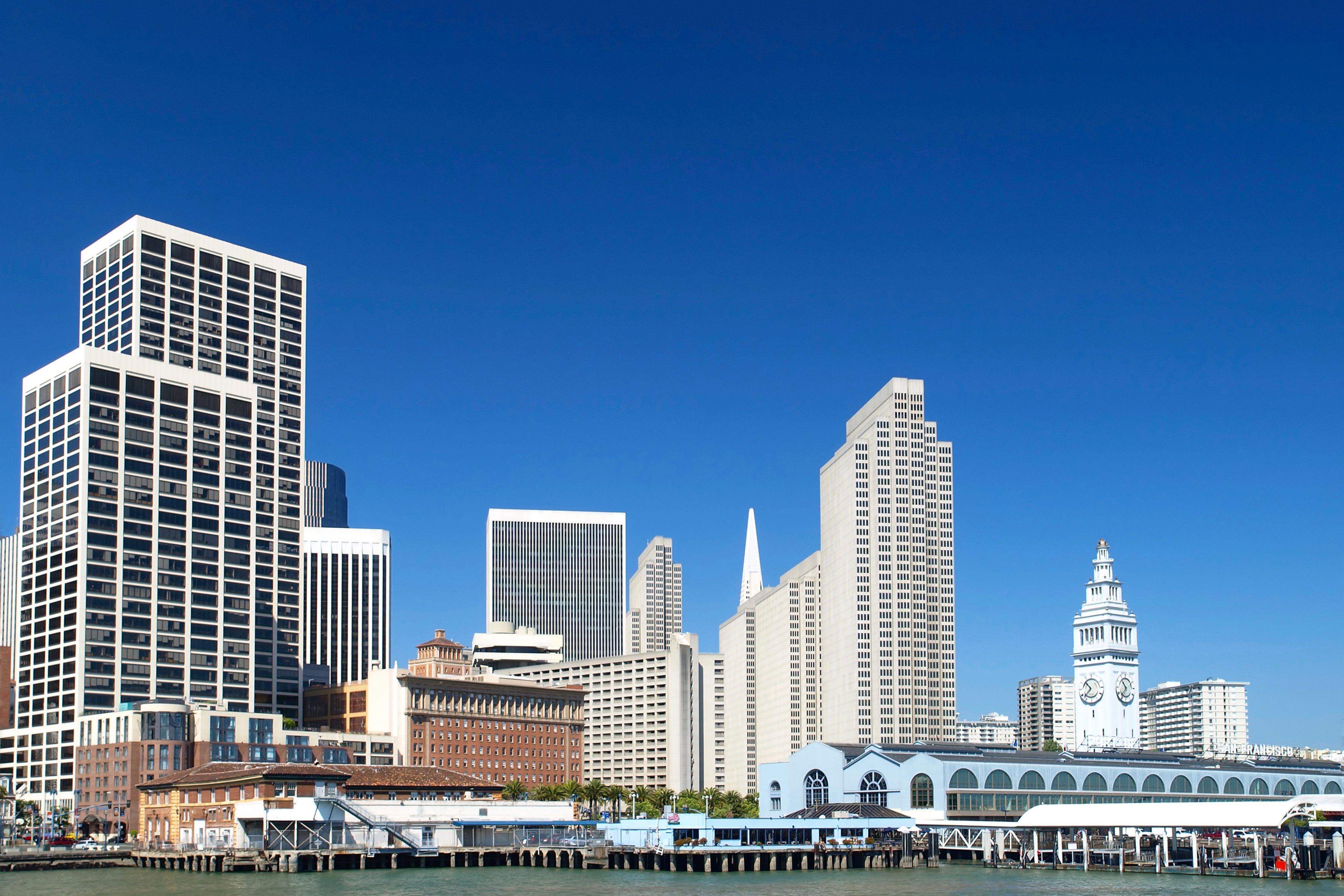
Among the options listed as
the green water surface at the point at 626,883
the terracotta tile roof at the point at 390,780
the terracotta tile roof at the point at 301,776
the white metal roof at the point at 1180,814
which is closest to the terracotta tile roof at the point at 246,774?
the terracotta tile roof at the point at 301,776

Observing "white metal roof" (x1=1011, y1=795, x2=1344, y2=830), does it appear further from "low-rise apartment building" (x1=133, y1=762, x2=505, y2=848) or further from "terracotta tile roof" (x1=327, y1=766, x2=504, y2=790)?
"terracotta tile roof" (x1=327, y1=766, x2=504, y2=790)

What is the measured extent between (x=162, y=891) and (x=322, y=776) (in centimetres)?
4051

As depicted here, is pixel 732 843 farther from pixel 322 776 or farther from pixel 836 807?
pixel 322 776

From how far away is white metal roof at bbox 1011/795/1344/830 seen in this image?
153000mm

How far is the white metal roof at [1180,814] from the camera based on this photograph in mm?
153000

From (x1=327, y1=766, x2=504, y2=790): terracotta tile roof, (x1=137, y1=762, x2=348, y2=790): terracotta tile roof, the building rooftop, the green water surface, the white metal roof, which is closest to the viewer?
the green water surface

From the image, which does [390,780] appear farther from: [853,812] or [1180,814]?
[1180,814]

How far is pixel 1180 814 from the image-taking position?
159875mm

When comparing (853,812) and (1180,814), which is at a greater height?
(1180,814)

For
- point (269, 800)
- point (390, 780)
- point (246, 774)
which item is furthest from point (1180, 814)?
point (246, 774)

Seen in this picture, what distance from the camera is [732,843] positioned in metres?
169

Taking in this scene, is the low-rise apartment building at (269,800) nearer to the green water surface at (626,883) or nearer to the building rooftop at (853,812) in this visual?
the green water surface at (626,883)

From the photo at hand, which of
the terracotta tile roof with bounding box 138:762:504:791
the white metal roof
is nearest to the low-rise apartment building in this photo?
the terracotta tile roof with bounding box 138:762:504:791

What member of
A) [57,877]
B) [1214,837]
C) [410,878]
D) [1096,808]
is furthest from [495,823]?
[1214,837]
